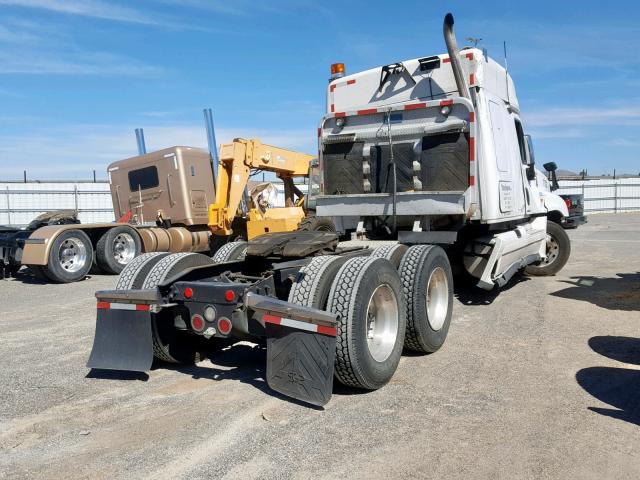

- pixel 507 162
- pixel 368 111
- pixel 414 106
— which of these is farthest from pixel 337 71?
pixel 507 162

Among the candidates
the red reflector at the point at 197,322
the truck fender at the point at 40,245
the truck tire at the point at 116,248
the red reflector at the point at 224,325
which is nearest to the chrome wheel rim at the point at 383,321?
the red reflector at the point at 224,325

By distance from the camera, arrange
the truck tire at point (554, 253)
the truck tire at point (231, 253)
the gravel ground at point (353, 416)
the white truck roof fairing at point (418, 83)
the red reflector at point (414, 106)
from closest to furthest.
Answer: the gravel ground at point (353, 416), the truck tire at point (231, 253), the red reflector at point (414, 106), the white truck roof fairing at point (418, 83), the truck tire at point (554, 253)

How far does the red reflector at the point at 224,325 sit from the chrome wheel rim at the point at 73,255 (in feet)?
27.3

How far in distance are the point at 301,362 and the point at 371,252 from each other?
2007mm

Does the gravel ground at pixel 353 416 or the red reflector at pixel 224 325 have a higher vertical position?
the red reflector at pixel 224 325

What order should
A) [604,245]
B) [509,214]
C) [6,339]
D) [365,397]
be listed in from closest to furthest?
1. [365,397]
2. [6,339]
3. [509,214]
4. [604,245]

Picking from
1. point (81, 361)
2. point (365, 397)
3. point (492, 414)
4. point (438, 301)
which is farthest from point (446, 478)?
point (81, 361)

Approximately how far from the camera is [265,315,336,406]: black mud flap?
389 cm

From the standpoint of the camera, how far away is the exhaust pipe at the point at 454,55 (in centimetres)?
635

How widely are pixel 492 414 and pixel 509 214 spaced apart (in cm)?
431

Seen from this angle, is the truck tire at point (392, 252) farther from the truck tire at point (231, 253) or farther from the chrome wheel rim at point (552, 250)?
the chrome wheel rim at point (552, 250)

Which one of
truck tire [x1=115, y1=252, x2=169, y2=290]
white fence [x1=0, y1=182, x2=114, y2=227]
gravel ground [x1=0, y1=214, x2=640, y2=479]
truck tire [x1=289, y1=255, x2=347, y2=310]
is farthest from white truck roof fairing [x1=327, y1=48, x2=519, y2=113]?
white fence [x1=0, y1=182, x2=114, y2=227]

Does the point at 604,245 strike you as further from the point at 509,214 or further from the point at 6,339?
the point at 6,339

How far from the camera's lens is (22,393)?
14.8ft
